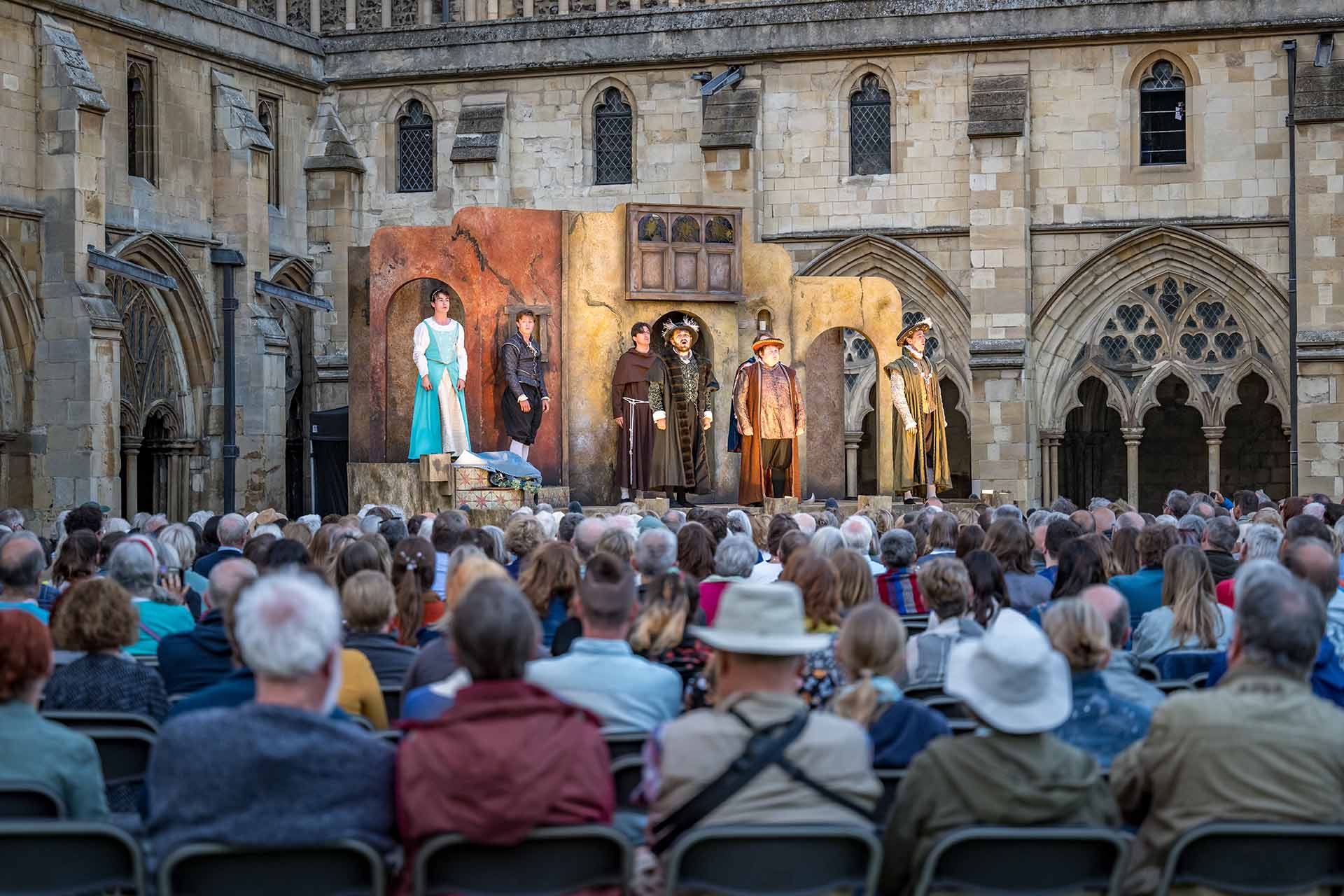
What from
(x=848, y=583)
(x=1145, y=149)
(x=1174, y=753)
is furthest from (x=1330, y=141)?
(x=1174, y=753)

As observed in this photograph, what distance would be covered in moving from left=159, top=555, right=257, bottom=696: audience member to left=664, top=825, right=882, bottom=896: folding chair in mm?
2741

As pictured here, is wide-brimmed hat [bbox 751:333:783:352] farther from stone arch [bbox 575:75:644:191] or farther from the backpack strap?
the backpack strap

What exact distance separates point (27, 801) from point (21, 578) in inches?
114

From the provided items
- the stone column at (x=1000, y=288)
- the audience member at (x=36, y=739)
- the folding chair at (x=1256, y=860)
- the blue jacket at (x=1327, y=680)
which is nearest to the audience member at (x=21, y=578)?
the audience member at (x=36, y=739)

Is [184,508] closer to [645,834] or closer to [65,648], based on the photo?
[65,648]

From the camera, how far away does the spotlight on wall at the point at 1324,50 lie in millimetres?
23062

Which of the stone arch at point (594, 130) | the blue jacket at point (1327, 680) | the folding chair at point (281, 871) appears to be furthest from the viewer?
the stone arch at point (594, 130)

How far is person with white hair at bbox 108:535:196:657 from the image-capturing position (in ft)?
23.3

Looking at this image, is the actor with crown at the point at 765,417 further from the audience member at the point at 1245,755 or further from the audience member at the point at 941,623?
the audience member at the point at 1245,755

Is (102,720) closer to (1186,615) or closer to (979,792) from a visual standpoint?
(979,792)

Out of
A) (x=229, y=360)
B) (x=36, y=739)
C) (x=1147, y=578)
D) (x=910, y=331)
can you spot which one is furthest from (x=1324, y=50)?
(x=36, y=739)

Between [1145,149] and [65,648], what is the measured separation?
20.7 metres

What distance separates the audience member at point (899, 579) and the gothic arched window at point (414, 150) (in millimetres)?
18873

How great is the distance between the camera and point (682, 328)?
698 inches
